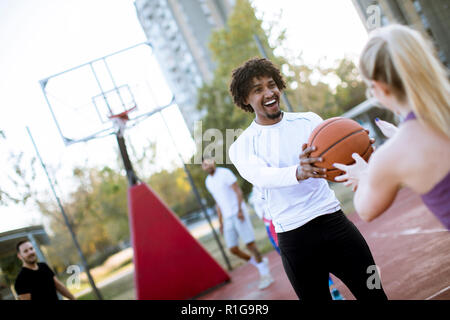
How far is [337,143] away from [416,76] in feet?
3.00

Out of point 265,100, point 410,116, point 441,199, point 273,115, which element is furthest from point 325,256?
point 410,116

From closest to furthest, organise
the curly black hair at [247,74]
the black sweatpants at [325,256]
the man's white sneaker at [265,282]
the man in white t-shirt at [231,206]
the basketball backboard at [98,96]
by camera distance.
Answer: the black sweatpants at [325,256] → the curly black hair at [247,74] → the man's white sneaker at [265,282] → the man in white t-shirt at [231,206] → the basketball backboard at [98,96]

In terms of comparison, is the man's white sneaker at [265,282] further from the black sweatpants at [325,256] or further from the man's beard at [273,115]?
the man's beard at [273,115]

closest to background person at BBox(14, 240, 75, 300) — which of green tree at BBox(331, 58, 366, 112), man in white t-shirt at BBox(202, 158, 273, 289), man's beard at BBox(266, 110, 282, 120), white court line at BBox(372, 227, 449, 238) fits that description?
man in white t-shirt at BBox(202, 158, 273, 289)

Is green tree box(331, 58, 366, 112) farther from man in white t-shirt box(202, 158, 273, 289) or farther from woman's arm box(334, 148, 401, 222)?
woman's arm box(334, 148, 401, 222)

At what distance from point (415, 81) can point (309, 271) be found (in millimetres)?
1510

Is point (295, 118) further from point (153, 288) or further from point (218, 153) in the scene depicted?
point (218, 153)

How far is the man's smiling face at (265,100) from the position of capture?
8.98 ft

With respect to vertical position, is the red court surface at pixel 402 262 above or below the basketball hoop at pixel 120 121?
below

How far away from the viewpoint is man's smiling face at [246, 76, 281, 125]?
2738 millimetres

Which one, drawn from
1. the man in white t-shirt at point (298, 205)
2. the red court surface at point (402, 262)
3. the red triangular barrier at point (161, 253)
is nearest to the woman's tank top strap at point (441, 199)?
the man in white t-shirt at point (298, 205)

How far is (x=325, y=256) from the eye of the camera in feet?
8.64

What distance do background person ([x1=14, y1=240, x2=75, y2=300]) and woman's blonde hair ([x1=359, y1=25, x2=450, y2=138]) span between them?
14.9 ft

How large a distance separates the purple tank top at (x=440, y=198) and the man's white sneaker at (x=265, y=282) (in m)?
5.25
